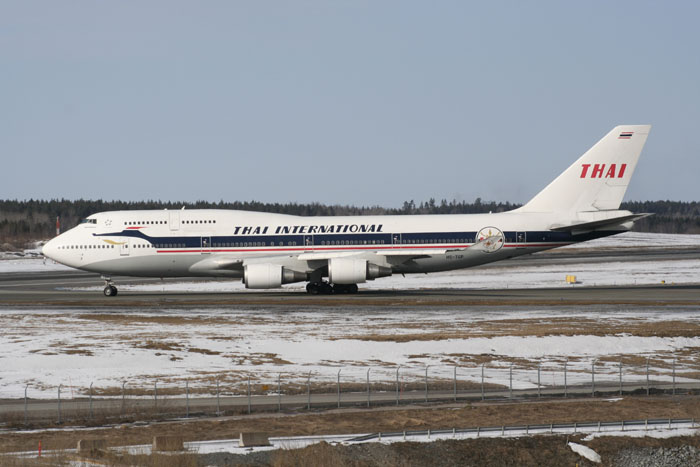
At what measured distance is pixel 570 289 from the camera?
5906 centimetres

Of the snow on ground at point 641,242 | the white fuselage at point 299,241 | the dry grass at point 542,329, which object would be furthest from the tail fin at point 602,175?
the snow on ground at point 641,242

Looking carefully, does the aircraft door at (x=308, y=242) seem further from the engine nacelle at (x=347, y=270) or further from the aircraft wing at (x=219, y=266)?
the aircraft wing at (x=219, y=266)

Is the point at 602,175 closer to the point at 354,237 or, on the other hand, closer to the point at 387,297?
the point at 387,297

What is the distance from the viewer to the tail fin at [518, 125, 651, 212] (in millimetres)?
56125

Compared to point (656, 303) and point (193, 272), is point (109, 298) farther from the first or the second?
point (656, 303)

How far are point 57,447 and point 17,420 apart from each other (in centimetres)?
329

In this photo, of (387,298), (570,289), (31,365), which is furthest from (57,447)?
(570,289)

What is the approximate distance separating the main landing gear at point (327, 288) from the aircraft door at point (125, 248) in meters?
12.3

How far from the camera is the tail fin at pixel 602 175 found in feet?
184

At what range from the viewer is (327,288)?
56406 mm

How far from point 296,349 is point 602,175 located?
102ft

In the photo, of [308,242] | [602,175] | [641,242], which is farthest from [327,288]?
[641,242]

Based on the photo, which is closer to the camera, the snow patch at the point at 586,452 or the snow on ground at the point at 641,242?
the snow patch at the point at 586,452

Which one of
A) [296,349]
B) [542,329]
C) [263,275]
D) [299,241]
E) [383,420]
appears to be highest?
[299,241]
